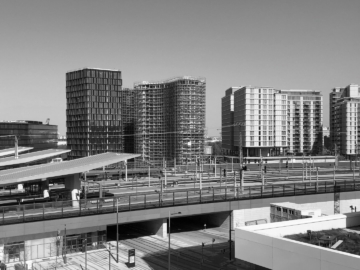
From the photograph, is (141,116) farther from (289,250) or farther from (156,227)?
(289,250)

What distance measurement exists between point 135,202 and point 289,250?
713 inches

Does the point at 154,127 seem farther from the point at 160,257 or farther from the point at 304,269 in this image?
the point at 304,269

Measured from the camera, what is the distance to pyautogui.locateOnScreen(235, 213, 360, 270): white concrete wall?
17141 millimetres

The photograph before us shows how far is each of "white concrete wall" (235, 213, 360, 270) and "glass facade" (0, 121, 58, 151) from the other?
107 m

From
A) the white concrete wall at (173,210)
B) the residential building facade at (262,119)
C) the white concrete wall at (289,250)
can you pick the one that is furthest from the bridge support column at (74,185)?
the residential building facade at (262,119)

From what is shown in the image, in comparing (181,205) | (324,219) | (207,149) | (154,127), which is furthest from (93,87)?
(324,219)

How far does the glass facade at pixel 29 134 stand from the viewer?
120m

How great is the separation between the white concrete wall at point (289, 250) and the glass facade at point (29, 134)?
106576 mm

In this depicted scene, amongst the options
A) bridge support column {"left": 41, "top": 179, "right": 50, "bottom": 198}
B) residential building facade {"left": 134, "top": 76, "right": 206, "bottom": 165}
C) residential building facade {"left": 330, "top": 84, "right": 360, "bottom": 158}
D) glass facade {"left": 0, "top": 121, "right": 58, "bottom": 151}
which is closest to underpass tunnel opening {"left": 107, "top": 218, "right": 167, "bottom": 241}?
bridge support column {"left": 41, "top": 179, "right": 50, "bottom": 198}

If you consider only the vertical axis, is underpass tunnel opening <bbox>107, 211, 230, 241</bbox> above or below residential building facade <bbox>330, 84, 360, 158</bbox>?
below

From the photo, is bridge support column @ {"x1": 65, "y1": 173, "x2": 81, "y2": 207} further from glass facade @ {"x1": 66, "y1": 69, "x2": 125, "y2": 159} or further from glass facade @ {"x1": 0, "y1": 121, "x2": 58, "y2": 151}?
glass facade @ {"x1": 0, "y1": 121, "x2": 58, "y2": 151}

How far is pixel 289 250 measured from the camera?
61.8ft

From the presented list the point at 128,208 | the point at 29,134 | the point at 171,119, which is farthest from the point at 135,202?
the point at 29,134

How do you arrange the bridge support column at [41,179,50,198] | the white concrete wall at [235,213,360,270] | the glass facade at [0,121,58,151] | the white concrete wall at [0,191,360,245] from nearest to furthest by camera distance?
the white concrete wall at [235,213,360,270] → the white concrete wall at [0,191,360,245] → the bridge support column at [41,179,50,198] → the glass facade at [0,121,58,151]
